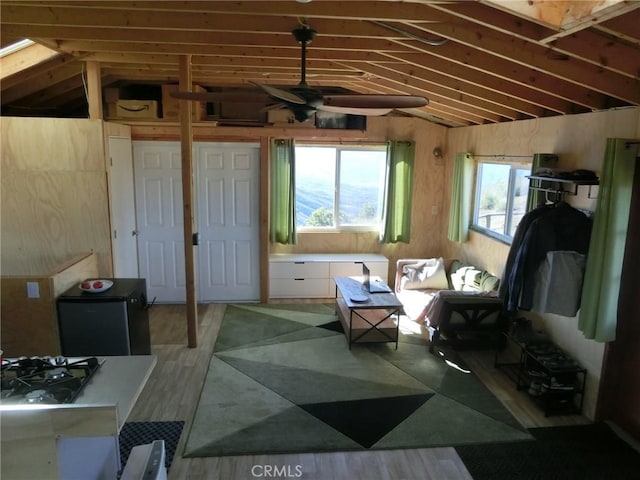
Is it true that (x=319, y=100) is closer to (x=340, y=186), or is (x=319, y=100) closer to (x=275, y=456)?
(x=275, y=456)

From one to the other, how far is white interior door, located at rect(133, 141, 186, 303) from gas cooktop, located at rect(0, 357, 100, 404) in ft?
11.5

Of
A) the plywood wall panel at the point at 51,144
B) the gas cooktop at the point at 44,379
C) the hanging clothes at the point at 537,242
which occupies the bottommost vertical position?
the gas cooktop at the point at 44,379

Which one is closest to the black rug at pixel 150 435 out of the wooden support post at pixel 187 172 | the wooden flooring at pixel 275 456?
the wooden flooring at pixel 275 456

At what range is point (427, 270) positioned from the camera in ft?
18.1

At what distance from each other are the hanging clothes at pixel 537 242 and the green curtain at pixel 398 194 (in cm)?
256

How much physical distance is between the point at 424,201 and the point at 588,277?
331 cm

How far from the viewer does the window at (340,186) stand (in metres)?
6.18

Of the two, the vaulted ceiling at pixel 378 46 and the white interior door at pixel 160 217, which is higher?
the vaulted ceiling at pixel 378 46

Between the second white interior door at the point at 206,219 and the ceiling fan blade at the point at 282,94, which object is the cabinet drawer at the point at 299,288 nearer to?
the second white interior door at the point at 206,219

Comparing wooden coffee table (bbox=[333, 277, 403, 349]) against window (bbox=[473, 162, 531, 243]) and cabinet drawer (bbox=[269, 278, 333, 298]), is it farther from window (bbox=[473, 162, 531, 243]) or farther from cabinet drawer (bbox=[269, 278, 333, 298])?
window (bbox=[473, 162, 531, 243])

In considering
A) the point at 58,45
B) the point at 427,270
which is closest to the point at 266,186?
the point at 427,270

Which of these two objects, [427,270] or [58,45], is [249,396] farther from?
[58,45]

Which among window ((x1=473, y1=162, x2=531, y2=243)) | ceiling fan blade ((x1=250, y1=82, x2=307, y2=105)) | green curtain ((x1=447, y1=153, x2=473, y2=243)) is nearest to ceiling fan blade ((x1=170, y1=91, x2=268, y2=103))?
ceiling fan blade ((x1=250, y1=82, x2=307, y2=105))

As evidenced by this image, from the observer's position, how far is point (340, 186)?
20.6 feet
